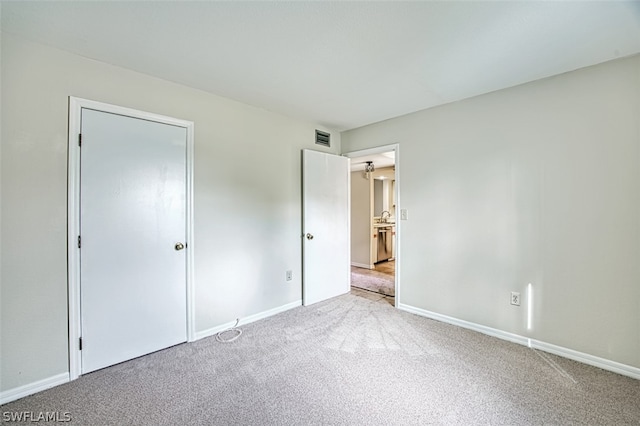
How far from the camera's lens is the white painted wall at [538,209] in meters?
2.09

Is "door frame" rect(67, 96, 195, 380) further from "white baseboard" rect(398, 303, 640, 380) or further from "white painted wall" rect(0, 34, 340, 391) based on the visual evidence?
"white baseboard" rect(398, 303, 640, 380)

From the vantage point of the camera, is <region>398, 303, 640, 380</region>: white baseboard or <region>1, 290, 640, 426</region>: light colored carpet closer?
<region>1, 290, 640, 426</region>: light colored carpet

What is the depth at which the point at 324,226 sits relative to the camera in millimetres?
3783

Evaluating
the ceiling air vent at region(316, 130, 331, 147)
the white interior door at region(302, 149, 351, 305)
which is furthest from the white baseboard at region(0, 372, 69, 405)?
the ceiling air vent at region(316, 130, 331, 147)

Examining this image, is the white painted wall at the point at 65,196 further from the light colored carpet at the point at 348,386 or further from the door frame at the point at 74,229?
the light colored carpet at the point at 348,386

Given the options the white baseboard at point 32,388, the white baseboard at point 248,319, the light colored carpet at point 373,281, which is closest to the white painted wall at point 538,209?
the light colored carpet at point 373,281

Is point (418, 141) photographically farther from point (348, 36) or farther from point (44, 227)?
point (44, 227)

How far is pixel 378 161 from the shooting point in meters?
5.53

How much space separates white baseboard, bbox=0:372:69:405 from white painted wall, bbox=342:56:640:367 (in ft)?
10.8

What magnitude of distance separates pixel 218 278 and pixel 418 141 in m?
2.75

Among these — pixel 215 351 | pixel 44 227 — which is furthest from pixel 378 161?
pixel 44 227

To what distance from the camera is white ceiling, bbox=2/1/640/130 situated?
5.21ft

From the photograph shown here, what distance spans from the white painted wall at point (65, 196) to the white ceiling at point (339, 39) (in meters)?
0.23

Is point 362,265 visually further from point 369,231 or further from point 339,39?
point 339,39
